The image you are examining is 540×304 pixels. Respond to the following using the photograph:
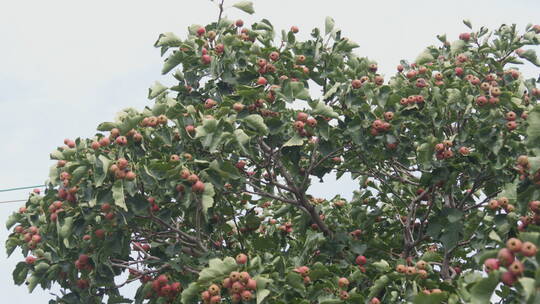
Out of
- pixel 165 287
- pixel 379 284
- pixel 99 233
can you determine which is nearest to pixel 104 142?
pixel 99 233

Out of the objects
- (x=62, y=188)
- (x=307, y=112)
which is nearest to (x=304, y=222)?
(x=307, y=112)

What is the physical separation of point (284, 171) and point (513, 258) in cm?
433

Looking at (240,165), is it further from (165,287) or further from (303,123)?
(165,287)

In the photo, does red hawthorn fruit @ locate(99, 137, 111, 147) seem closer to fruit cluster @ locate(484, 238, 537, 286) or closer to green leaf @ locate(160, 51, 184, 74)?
green leaf @ locate(160, 51, 184, 74)

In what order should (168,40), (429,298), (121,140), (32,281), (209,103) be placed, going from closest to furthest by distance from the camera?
1. (429,298)
2. (121,140)
3. (32,281)
4. (209,103)
5. (168,40)

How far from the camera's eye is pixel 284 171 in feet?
29.5

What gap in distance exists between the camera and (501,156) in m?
7.82

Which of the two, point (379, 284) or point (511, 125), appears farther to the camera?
point (511, 125)

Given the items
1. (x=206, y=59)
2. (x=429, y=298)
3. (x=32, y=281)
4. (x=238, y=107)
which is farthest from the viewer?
(x=206, y=59)

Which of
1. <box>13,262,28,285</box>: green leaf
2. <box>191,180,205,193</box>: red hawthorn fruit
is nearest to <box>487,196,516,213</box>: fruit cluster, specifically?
<box>191,180,205,193</box>: red hawthorn fruit

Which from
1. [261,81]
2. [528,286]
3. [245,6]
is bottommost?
[528,286]

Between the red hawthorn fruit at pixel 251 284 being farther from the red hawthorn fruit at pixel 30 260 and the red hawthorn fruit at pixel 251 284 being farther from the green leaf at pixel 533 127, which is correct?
the red hawthorn fruit at pixel 30 260

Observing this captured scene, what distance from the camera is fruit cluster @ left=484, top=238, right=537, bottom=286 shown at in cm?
484

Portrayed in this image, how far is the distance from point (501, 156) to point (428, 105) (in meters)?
1.02
